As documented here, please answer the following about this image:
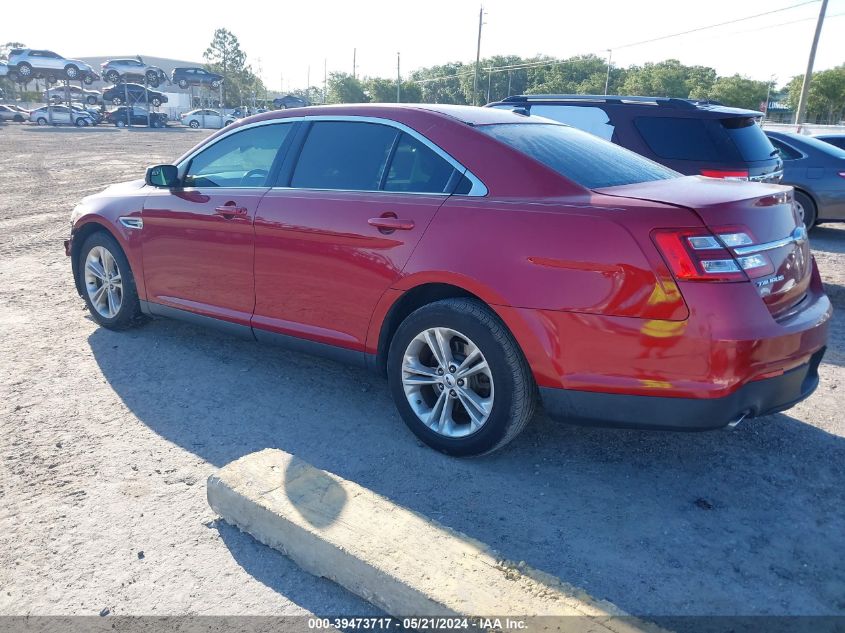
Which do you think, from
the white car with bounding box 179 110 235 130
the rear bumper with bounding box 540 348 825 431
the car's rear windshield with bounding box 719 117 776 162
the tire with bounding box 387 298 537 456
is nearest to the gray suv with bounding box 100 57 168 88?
the white car with bounding box 179 110 235 130

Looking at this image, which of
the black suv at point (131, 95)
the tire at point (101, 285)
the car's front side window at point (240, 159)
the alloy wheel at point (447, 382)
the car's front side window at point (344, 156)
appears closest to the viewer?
the alloy wheel at point (447, 382)

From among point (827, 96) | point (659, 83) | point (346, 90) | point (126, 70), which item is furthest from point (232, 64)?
point (827, 96)

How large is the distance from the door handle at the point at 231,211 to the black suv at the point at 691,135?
4.67 metres

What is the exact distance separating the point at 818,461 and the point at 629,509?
1.18m

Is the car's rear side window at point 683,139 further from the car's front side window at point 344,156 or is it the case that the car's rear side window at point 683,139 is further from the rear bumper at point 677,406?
the rear bumper at point 677,406

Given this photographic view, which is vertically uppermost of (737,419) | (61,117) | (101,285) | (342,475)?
(737,419)

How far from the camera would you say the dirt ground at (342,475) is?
2594 millimetres

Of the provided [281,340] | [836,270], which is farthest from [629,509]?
[836,270]

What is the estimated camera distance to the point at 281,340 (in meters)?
4.30

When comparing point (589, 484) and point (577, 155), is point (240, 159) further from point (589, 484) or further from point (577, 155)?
point (589, 484)

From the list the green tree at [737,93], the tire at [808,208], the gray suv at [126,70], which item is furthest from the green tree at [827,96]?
the tire at [808,208]

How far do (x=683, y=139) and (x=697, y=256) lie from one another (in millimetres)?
5047

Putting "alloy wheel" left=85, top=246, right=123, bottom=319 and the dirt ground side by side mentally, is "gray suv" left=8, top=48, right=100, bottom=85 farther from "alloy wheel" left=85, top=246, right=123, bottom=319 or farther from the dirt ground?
the dirt ground

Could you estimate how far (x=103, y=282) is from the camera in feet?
18.0
